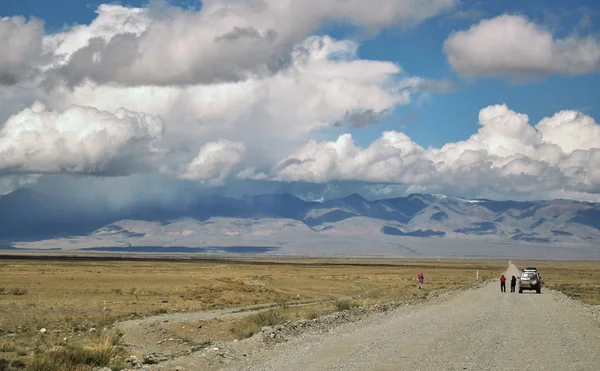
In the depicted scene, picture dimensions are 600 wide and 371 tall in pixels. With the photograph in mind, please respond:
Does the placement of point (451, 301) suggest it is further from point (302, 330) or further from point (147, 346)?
point (147, 346)

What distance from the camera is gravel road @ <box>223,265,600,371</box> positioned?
17.0 meters

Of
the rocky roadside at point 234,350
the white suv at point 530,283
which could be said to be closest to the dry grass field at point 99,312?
the rocky roadside at point 234,350

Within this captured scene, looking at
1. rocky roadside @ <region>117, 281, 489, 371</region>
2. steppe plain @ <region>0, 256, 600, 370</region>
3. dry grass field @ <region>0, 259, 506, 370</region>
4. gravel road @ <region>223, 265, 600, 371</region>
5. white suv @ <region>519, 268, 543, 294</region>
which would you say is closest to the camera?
gravel road @ <region>223, 265, 600, 371</region>

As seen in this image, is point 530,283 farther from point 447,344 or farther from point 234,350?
point 234,350

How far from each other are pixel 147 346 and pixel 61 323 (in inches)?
369

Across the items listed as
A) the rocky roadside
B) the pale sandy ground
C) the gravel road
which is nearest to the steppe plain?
the rocky roadside

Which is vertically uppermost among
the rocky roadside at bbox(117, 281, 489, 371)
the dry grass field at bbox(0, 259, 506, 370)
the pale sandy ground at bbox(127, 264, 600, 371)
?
the pale sandy ground at bbox(127, 264, 600, 371)

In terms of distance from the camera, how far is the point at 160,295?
5259 centimetres

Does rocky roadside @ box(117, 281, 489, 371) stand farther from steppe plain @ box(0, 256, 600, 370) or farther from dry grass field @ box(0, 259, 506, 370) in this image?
dry grass field @ box(0, 259, 506, 370)

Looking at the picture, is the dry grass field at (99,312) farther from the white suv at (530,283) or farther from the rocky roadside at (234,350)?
the white suv at (530,283)

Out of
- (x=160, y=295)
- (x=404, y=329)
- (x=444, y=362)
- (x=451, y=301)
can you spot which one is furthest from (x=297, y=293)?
(x=444, y=362)

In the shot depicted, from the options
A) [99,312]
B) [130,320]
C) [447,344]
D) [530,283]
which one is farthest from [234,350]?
[530,283]

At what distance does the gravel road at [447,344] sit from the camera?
55.6 feet

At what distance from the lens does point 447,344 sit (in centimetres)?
2042
